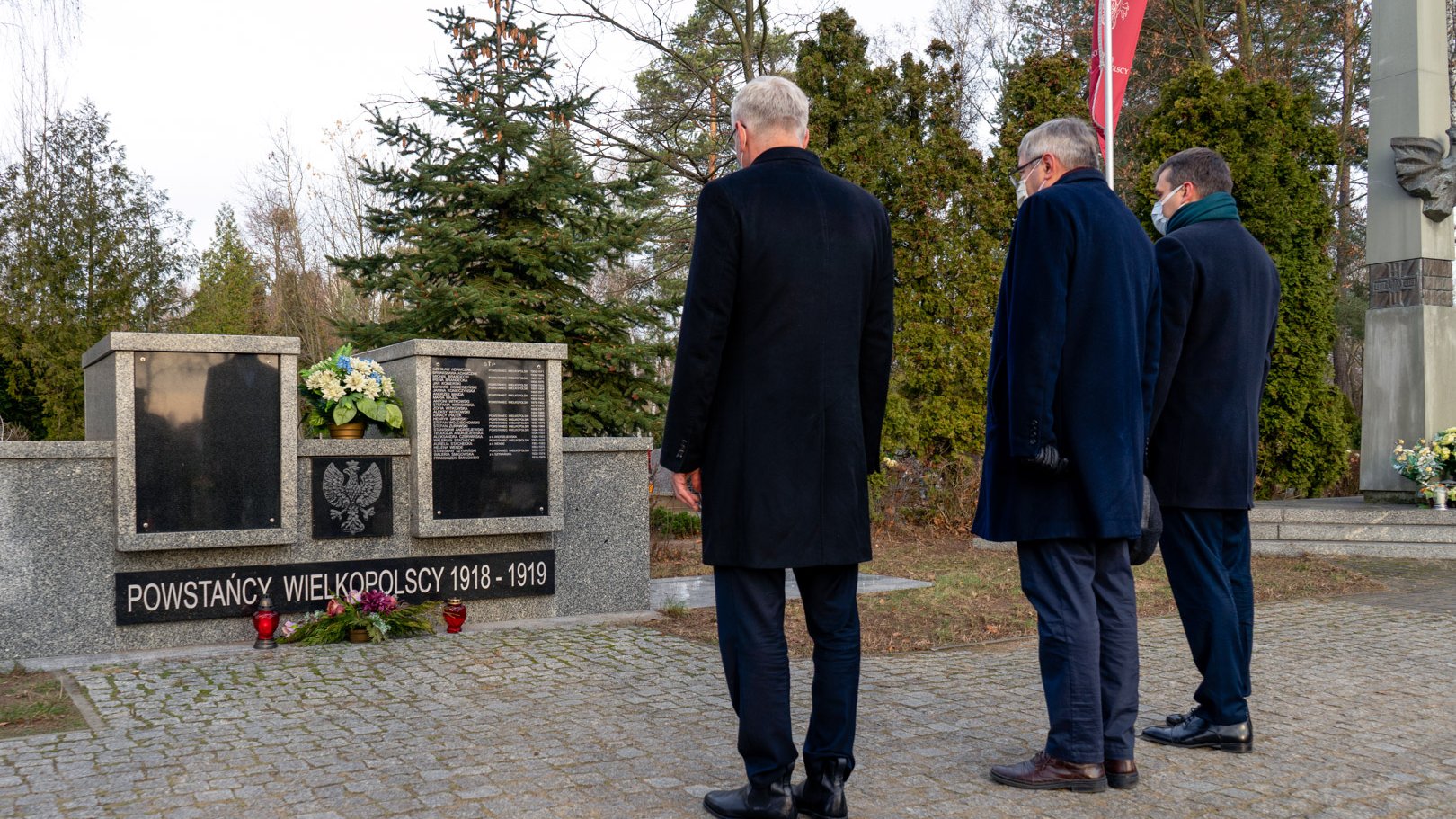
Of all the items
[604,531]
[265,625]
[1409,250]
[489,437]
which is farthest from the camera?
[1409,250]

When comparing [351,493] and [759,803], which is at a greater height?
[351,493]

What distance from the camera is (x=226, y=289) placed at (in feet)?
98.3

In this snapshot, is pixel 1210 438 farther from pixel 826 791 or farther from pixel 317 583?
pixel 317 583

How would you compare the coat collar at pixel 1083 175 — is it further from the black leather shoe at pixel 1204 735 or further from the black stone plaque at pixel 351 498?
the black stone plaque at pixel 351 498

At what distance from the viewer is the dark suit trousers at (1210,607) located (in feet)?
13.3

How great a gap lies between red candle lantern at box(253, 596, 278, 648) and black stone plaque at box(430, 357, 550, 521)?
109cm

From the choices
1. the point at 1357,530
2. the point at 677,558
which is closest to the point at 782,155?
the point at 677,558

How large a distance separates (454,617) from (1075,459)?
13.7 feet

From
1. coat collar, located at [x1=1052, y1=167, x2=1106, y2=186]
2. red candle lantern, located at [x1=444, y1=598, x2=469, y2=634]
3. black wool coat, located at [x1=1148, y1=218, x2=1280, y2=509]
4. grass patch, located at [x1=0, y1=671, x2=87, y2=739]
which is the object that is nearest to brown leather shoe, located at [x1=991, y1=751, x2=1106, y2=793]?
black wool coat, located at [x1=1148, y1=218, x2=1280, y2=509]

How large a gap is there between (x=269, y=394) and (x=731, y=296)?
14.0 feet

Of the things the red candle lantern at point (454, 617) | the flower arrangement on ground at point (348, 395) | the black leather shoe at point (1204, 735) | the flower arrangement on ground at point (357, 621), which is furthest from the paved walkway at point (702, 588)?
the black leather shoe at point (1204, 735)

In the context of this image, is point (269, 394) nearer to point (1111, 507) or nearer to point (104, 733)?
point (104, 733)

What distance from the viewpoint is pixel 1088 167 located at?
3.77m

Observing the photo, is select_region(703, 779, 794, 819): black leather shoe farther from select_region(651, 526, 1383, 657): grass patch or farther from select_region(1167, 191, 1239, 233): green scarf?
select_region(1167, 191, 1239, 233): green scarf
